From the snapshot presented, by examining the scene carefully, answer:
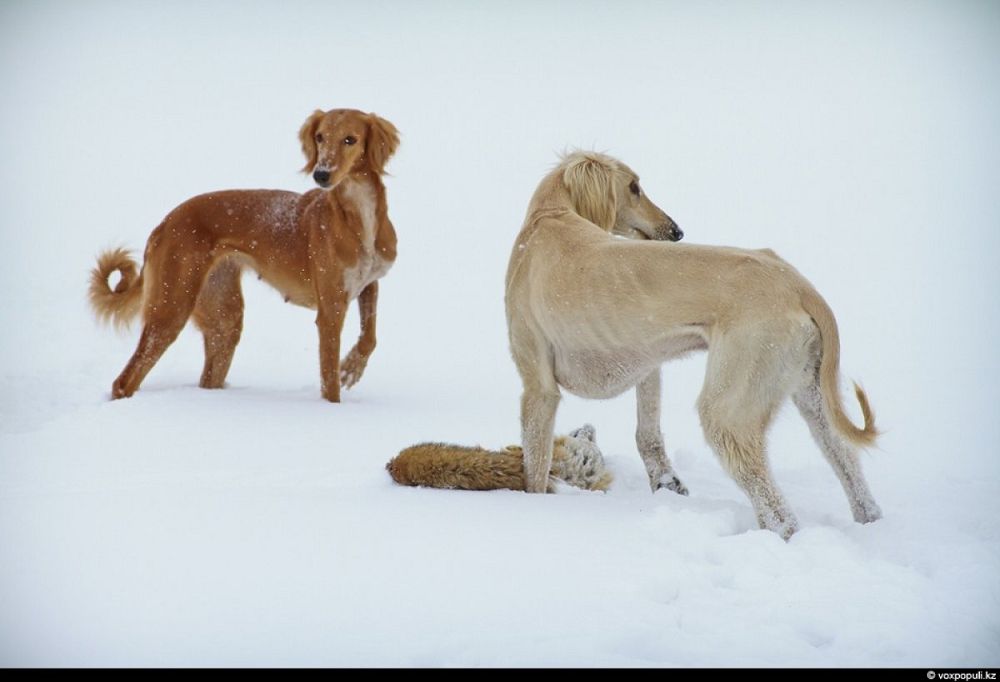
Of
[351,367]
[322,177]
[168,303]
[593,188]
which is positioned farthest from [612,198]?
[168,303]

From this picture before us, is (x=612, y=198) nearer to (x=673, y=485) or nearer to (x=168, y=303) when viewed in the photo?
(x=673, y=485)

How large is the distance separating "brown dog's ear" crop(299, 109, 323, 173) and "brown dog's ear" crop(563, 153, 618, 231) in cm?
223

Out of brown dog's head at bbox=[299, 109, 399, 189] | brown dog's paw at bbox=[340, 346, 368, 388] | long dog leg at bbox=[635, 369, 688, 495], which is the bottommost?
brown dog's paw at bbox=[340, 346, 368, 388]

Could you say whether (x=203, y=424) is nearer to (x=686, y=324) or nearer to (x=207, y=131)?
(x=686, y=324)

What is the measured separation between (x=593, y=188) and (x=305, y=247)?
246 cm

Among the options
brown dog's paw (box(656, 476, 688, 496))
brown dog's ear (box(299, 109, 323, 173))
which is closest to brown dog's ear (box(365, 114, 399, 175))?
brown dog's ear (box(299, 109, 323, 173))

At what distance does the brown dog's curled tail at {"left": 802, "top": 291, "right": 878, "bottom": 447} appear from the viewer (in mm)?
3242

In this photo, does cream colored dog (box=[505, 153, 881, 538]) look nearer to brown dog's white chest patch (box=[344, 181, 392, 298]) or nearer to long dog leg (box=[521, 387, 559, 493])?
long dog leg (box=[521, 387, 559, 493])

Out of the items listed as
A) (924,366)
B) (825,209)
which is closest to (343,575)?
(924,366)

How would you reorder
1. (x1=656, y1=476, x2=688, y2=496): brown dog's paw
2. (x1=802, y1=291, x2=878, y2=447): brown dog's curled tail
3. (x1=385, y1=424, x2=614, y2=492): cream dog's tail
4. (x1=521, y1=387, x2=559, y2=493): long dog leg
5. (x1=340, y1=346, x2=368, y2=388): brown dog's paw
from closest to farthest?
1. (x1=802, y1=291, x2=878, y2=447): brown dog's curled tail
2. (x1=385, y1=424, x2=614, y2=492): cream dog's tail
3. (x1=521, y1=387, x2=559, y2=493): long dog leg
4. (x1=656, y1=476, x2=688, y2=496): brown dog's paw
5. (x1=340, y1=346, x2=368, y2=388): brown dog's paw

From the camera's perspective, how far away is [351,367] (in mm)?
6531

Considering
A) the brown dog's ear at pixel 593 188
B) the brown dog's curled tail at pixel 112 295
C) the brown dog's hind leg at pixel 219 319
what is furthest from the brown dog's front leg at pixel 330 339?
the brown dog's ear at pixel 593 188

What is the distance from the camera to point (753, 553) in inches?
115

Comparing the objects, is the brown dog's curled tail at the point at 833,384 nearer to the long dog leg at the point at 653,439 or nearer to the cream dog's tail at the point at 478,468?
the long dog leg at the point at 653,439
